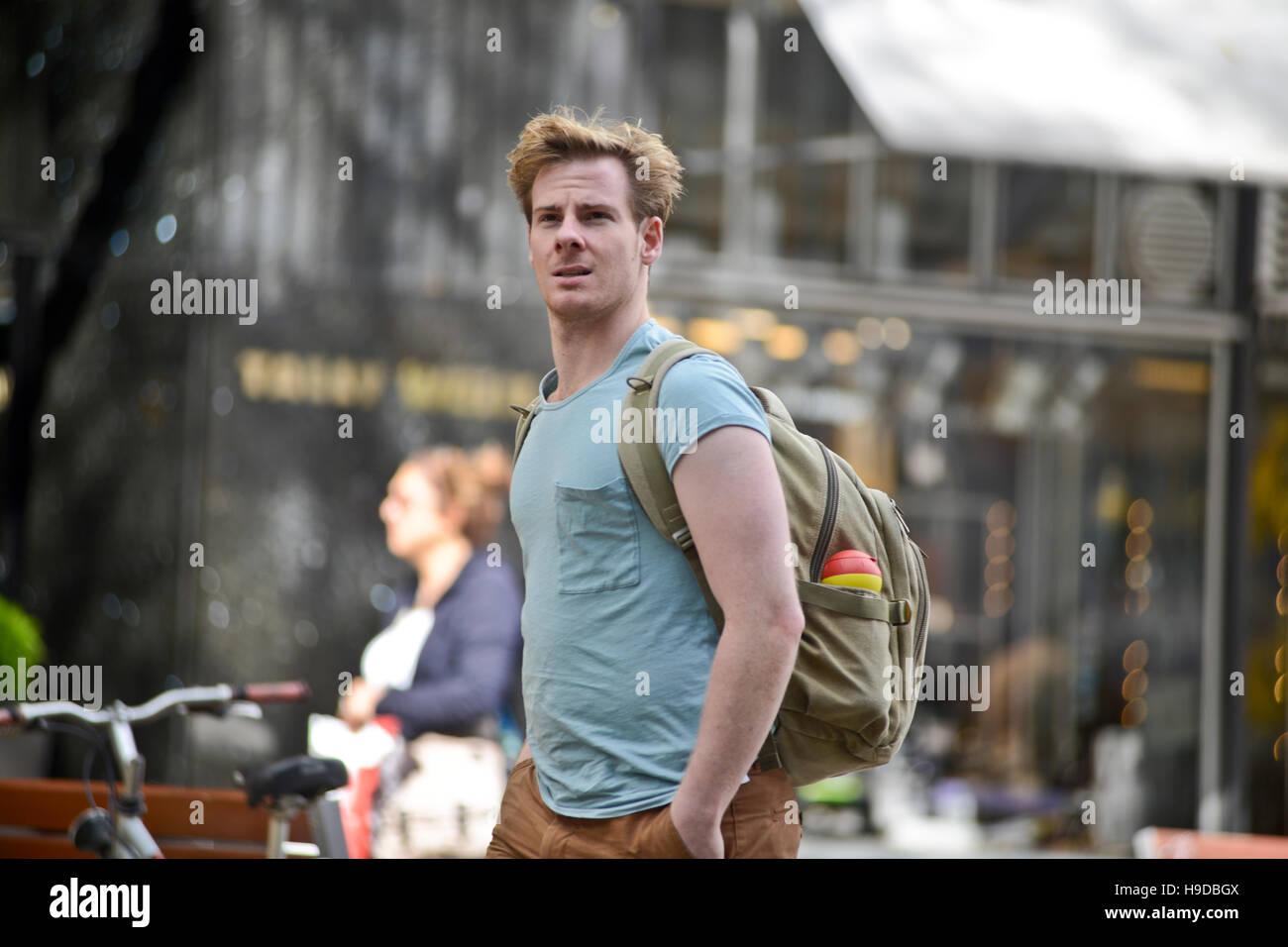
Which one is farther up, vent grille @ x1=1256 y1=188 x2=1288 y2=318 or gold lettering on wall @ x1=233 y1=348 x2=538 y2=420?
vent grille @ x1=1256 y1=188 x2=1288 y2=318

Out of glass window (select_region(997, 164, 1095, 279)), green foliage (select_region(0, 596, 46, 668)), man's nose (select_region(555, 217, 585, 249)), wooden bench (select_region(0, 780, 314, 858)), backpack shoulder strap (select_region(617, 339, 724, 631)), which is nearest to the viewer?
backpack shoulder strap (select_region(617, 339, 724, 631))

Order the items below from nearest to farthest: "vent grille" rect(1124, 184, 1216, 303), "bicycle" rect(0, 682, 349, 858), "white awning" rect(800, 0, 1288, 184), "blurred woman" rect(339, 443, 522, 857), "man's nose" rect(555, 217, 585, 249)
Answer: "man's nose" rect(555, 217, 585, 249) → "bicycle" rect(0, 682, 349, 858) → "blurred woman" rect(339, 443, 522, 857) → "white awning" rect(800, 0, 1288, 184) → "vent grille" rect(1124, 184, 1216, 303)

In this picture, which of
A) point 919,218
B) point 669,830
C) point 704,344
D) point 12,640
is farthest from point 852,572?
point 919,218

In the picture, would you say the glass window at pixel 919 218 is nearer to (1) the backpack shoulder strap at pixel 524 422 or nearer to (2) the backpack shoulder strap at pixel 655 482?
(1) the backpack shoulder strap at pixel 524 422

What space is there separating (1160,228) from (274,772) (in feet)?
23.9

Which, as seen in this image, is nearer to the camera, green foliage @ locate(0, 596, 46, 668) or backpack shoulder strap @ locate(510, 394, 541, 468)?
backpack shoulder strap @ locate(510, 394, 541, 468)
